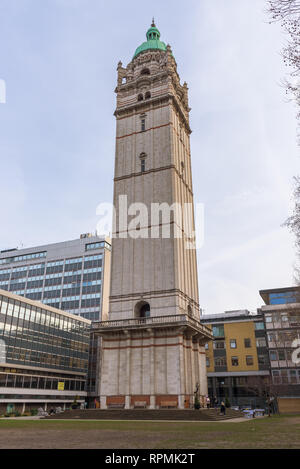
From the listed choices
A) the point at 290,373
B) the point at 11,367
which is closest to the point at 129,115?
the point at 11,367

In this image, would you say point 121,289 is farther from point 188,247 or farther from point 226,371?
point 226,371

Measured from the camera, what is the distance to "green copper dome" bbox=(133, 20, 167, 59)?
67.1 m

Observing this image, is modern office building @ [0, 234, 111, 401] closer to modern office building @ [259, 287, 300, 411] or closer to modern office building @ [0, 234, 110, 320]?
modern office building @ [0, 234, 110, 320]

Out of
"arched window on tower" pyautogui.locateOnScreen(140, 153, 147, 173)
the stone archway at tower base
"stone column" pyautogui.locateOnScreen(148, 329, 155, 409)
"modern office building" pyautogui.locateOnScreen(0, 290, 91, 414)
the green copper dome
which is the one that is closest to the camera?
"stone column" pyautogui.locateOnScreen(148, 329, 155, 409)

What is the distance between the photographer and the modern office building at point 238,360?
74500 millimetres

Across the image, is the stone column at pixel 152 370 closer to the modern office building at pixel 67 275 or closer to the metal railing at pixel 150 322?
the metal railing at pixel 150 322

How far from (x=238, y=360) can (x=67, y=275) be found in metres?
48.7

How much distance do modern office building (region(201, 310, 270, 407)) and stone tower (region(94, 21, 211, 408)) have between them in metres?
29.8

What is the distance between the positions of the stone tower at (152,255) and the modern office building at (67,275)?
42173 millimetres

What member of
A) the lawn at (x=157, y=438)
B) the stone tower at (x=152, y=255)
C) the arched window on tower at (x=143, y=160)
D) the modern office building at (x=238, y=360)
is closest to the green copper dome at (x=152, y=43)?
the stone tower at (x=152, y=255)

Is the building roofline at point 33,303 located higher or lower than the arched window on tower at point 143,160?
lower

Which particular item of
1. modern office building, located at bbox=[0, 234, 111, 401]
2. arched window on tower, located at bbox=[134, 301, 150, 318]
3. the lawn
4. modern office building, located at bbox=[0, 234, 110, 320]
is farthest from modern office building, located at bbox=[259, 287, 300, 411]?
the lawn
